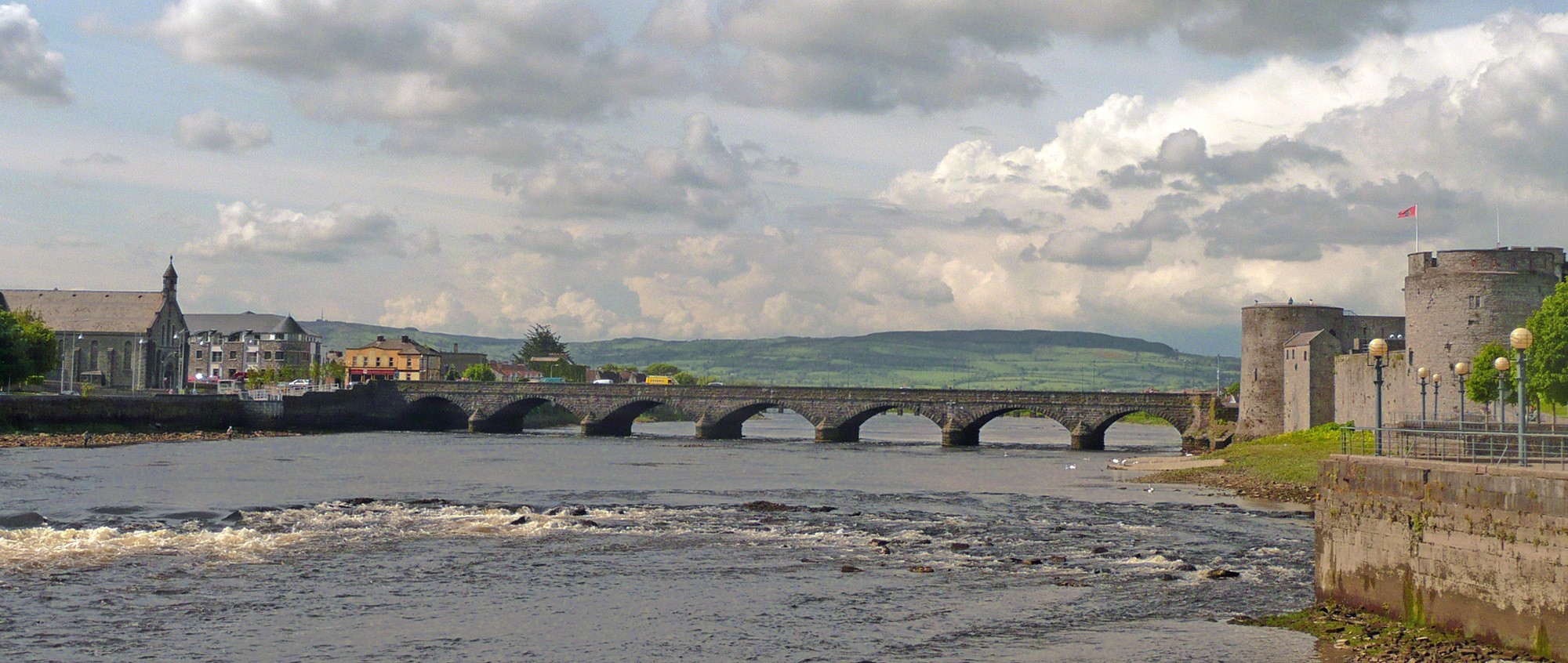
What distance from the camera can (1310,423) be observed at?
79.2 m

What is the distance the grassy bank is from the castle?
235 cm

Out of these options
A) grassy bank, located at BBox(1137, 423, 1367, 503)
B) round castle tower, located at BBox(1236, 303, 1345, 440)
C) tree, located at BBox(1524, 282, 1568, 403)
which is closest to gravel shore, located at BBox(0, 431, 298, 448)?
grassy bank, located at BBox(1137, 423, 1367, 503)

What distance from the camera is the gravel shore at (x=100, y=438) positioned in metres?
74.1

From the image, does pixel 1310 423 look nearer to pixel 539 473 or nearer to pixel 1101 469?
pixel 1101 469

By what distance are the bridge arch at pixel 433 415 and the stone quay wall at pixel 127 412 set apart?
831 inches

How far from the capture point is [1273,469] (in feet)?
193

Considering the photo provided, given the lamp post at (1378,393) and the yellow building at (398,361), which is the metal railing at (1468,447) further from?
the yellow building at (398,361)

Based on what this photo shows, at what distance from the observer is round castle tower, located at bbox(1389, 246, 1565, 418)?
197 ft

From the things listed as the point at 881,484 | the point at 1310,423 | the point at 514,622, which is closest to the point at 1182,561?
the point at 514,622

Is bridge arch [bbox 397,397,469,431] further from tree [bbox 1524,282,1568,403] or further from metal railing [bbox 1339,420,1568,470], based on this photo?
metal railing [bbox 1339,420,1568,470]

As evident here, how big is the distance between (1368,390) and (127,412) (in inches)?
2963

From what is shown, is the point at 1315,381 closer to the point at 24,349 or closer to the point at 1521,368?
the point at 1521,368

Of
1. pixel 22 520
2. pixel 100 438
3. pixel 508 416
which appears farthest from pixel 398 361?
pixel 22 520

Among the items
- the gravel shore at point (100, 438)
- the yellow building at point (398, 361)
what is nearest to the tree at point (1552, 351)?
the gravel shore at point (100, 438)
